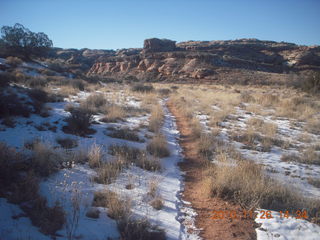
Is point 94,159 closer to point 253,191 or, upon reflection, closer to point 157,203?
point 157,203

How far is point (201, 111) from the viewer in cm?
1152

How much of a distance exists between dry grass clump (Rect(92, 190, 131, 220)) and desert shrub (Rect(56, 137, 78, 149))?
7.03 ft

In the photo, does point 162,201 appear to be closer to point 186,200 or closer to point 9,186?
point 186,200

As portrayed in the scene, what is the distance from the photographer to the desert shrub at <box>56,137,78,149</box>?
4.88 meters

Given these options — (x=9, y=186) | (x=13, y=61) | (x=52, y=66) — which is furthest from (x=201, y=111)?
(x=52, y=66)

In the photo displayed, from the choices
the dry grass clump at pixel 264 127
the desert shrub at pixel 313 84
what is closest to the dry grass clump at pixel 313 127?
the dry grass clump at pixel 264 127

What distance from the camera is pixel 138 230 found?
8.34ft

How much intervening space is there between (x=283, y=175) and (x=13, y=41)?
31.1m

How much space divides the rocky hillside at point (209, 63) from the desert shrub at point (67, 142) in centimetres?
3497

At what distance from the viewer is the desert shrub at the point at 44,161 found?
3.54 m

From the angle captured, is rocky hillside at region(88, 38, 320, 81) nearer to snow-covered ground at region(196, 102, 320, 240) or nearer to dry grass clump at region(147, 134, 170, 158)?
snow-covered ground at region(196, 102, 320, 240)

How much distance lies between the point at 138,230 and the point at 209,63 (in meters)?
45.3

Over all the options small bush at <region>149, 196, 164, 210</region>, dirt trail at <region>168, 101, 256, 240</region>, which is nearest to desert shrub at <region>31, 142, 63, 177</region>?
small bush at <region>149, 196, 164, 210</region>
